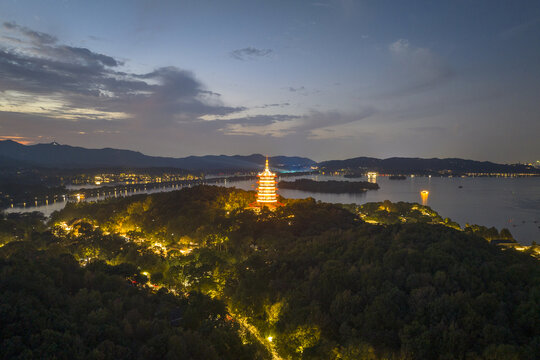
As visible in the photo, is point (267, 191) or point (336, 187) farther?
point (336, 187)

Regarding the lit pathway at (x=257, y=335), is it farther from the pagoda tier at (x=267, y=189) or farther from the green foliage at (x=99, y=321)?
the pagoda tier at (x=267, y=189)

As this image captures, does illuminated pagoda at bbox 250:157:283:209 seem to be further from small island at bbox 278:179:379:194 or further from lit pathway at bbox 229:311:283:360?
small island at bbox 278:179:379:194

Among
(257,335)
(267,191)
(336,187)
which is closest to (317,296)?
(257,335)

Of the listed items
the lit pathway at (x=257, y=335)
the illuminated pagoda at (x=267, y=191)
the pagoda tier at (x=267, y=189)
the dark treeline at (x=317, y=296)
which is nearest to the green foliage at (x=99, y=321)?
the dark treeline at (x=317, y=296)

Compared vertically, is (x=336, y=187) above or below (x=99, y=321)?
below

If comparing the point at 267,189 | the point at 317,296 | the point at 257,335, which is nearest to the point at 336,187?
the point at 267,189

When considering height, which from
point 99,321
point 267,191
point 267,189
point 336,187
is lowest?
point 336,187

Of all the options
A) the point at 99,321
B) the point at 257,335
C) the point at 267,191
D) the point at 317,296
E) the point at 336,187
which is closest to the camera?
the point at 99,321

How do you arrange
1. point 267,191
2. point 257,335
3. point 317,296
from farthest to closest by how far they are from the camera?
point 267,191
point 257,335
point 317,296

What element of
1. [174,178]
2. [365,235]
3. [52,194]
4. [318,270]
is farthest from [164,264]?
[174,178]

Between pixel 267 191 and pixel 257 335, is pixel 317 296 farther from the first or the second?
pixel 267 191
